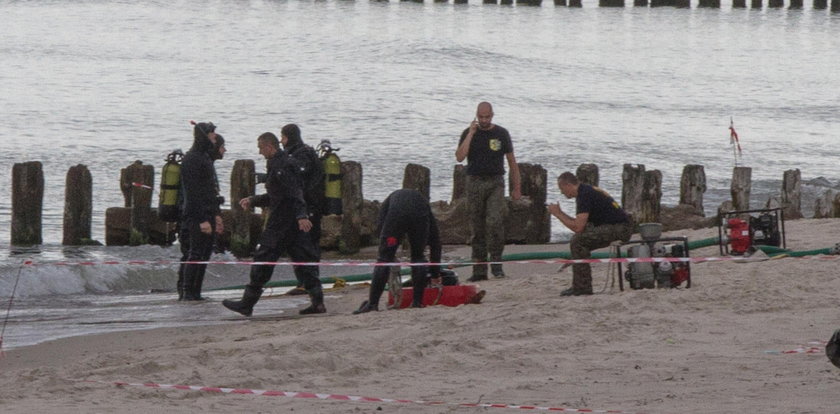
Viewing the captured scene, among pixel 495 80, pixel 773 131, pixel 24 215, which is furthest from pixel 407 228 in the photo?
pixel 495 80

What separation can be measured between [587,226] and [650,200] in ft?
18.6

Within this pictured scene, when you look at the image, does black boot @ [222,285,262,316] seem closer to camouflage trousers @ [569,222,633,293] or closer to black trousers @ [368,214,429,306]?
black trousers @ [368,214,429,306]

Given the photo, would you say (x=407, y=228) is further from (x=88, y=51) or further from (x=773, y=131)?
(x=88, y=51)

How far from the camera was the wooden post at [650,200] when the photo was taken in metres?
16.1

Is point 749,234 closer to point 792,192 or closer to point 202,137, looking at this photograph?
point 202,137

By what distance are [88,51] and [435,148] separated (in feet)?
83.6

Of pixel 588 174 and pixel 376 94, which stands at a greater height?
pixel 588 174

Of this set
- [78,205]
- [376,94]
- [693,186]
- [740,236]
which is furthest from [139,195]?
[376,94]

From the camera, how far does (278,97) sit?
41.5 m

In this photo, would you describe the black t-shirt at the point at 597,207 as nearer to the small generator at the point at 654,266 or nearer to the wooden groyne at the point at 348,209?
the small generator at the point at 654,266

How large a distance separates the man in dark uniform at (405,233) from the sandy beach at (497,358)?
35cm

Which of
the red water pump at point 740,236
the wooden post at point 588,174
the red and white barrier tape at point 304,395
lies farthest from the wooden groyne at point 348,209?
the red and white barrier tape at point 304,395

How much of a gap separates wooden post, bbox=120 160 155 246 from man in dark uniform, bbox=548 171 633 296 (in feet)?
21.8

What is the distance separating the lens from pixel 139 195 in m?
16.0
